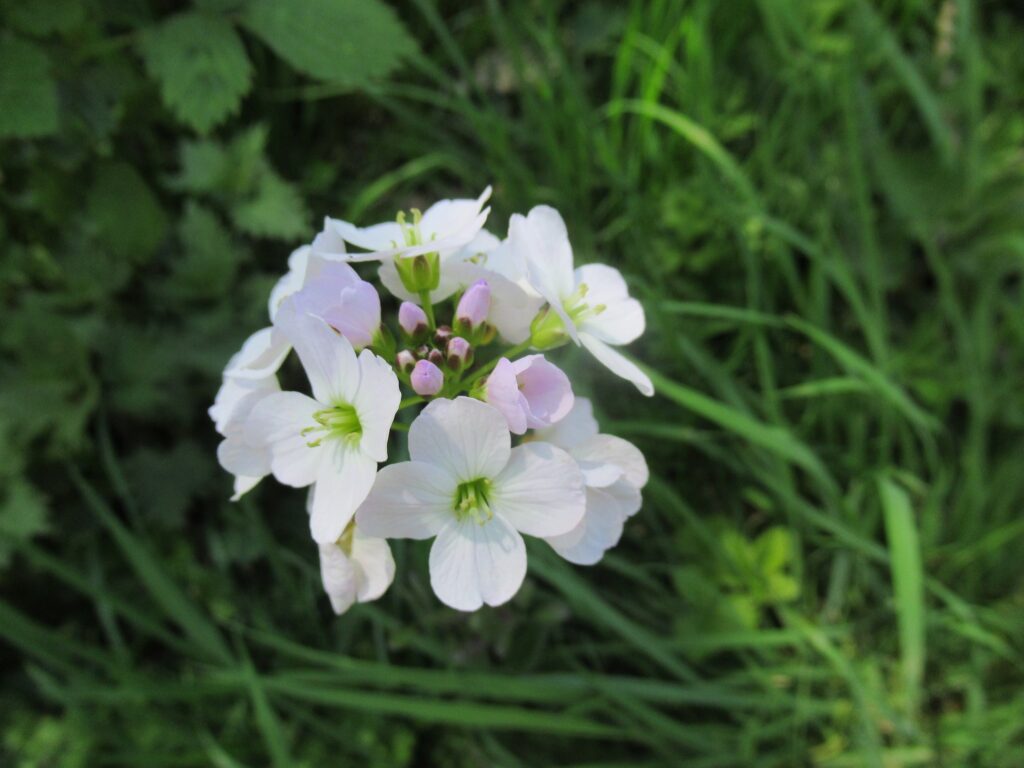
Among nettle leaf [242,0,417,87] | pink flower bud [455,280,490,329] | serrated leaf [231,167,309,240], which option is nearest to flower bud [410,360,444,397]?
pink flower bud [455,280,490,329]

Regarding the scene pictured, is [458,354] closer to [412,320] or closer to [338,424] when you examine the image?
[412,320]

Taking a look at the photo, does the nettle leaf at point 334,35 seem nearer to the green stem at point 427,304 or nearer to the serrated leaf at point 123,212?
the serrated leaf at point 123,212

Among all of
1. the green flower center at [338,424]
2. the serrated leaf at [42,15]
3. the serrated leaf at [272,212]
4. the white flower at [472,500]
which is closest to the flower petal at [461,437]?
the white flower at [472,500]

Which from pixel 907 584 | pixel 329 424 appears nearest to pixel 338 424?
pixel 329 424

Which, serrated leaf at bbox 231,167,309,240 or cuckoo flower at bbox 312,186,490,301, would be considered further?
serrated leaf at bbox 231,167,309,240

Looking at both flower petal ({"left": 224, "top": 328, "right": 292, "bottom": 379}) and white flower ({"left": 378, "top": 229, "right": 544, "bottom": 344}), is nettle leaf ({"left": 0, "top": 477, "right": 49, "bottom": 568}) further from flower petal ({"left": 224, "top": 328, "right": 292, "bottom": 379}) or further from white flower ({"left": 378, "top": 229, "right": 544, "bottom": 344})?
white flower ({"left": 378, "top": 229, "right": 544, "bottom": 344})

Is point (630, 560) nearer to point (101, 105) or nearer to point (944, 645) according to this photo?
point (944, 645)

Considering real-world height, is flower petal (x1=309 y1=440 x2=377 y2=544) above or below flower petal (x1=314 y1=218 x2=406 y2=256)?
below
